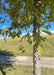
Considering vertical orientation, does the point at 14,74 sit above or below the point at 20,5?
below

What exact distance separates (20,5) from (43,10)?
0.55 meters

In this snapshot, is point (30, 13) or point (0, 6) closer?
point (30, 13)

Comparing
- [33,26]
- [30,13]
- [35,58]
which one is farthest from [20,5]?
[35,58]

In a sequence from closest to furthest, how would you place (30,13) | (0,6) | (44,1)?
(44,1)
(30,13)
(0,6)

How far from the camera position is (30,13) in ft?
5.53

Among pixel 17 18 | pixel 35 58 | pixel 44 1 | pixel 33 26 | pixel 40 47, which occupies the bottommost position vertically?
pixel 35 58

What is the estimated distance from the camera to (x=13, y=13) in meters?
1.88

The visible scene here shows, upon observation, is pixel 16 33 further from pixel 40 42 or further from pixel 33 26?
pixel 40 42

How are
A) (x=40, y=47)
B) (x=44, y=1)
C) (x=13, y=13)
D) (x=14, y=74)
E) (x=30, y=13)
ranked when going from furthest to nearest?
(x=14, y=74) < (x=13, y=13) < (x=30, y=13) < (x=44, y=1) < (x=40, y=47)

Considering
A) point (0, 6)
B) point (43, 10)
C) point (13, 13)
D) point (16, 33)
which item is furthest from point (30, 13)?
point (0, 6)

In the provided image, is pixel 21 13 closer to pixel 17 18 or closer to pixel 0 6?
pixel 17 18

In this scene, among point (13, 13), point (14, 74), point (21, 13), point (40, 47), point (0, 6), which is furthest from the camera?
point (14, 74)

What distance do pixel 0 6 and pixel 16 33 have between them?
72 centimetres

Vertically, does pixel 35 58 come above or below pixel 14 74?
above
